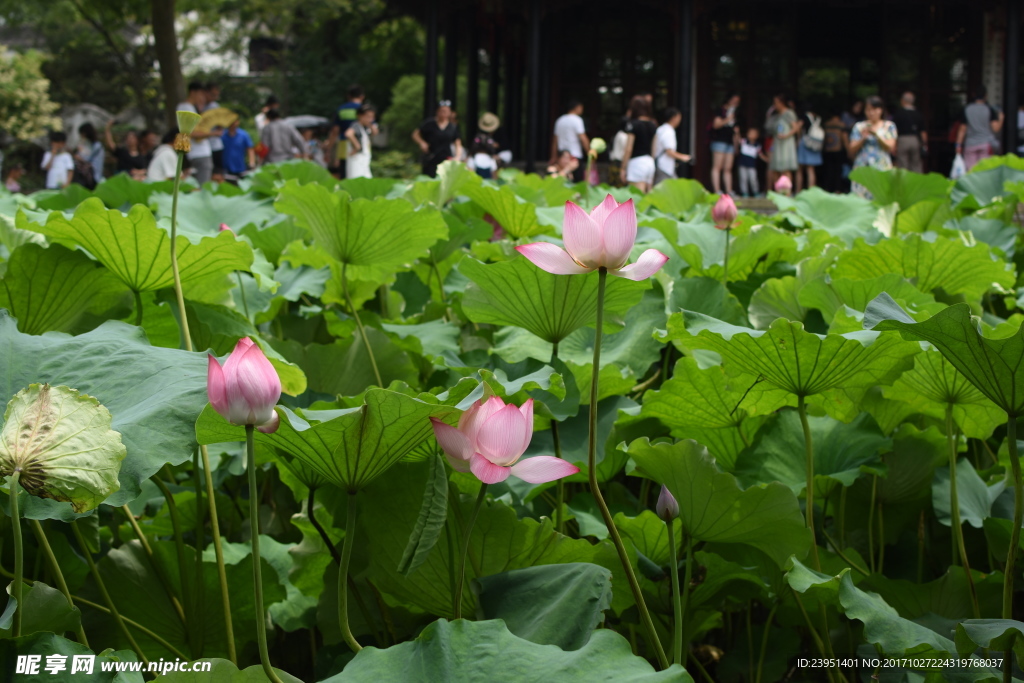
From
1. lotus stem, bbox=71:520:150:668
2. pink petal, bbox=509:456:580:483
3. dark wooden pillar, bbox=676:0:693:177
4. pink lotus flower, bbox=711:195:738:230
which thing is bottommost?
lotus stem, bbox=71:520:150:668

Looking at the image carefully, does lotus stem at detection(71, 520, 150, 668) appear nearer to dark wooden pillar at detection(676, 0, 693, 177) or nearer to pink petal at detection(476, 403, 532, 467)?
pink petal at detection(476, 403, 532, 467)

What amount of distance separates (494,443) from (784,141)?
33.1 feet

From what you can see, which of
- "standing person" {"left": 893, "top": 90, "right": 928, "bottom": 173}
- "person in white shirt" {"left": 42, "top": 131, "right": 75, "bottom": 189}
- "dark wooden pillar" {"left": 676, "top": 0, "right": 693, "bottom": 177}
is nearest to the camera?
"standing person" {"left": 893, "top": 90, "right": 928, "bottom": 173}

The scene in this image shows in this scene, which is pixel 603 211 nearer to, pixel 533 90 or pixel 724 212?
pixel 724 212

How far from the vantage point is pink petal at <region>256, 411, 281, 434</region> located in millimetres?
668

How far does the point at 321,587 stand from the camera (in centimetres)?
111

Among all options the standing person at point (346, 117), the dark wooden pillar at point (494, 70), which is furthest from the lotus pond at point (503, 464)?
the dark wooden pillar at point (494, 70)

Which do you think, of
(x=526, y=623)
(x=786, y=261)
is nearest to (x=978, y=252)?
(x=786, y=261)

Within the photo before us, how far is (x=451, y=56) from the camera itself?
477 inches

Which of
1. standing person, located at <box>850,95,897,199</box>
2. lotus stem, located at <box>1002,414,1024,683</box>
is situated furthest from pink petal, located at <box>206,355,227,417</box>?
standing person, located at <box>850,95,897,199</box>

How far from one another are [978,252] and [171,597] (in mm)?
1262

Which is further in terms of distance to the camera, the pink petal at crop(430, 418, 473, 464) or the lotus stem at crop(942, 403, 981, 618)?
the lotus stem at crop(942, 403, 981, 618)

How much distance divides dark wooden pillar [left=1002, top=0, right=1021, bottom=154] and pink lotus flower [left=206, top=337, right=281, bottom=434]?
10482 mm

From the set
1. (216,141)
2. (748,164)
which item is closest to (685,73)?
(748,164)
